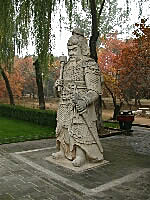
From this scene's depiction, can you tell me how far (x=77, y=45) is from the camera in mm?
5617

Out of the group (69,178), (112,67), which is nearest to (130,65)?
(112,67)

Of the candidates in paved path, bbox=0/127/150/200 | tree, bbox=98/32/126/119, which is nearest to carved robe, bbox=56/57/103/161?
paved path, bbox=0/127/150/200

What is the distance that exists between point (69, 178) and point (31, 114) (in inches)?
383

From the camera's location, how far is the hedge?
12438 millimetres

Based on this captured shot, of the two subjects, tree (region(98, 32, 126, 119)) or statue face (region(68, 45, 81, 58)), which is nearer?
statue face (region(68, 45, 81, 58))

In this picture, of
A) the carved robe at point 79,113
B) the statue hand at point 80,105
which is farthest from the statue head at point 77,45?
the statue hand at point 80,105

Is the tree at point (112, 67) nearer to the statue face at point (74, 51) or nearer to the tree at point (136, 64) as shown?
the tree at point (136, 64)

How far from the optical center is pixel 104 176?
191 inches

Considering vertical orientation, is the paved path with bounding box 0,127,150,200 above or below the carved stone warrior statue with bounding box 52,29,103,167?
below

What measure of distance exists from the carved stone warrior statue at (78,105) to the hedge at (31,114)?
21.3 ft

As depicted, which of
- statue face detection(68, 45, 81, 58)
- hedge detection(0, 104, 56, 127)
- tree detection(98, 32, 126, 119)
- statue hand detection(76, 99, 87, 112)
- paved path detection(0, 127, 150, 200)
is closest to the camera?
paved path detection(0, 127, 150, 200)

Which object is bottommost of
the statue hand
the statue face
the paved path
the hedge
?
the paved path

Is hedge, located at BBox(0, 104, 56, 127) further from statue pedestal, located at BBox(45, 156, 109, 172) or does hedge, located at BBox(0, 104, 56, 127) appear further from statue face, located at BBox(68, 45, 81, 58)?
statue face, located at BBox(68, 45, 81, 58)

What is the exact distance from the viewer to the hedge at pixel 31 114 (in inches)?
490
